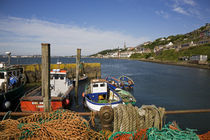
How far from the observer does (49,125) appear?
2.68 metres

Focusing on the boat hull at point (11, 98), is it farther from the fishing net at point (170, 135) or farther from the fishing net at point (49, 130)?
the fishing net at point (170, 135)

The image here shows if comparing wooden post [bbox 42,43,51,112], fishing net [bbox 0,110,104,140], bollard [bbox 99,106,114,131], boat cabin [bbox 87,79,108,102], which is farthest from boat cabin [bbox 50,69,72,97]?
bollard [bbox 99,106,114,131]

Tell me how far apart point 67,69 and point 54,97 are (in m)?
21.6

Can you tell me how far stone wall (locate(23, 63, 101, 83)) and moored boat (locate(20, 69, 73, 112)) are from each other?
49.3ft

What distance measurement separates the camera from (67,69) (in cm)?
3300

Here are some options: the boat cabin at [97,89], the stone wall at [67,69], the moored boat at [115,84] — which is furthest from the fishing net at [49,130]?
the stone wall at [67,69]

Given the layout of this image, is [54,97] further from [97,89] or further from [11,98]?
[11,98]

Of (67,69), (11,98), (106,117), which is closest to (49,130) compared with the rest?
(106,117)

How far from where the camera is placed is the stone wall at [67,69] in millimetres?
28391

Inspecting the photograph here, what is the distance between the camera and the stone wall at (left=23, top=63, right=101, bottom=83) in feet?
93.1

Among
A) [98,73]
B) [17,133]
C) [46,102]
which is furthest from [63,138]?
[98,73]

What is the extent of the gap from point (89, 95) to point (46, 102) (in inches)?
398

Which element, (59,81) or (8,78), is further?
(59,81)

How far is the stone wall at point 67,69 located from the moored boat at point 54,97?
15.0 metres
